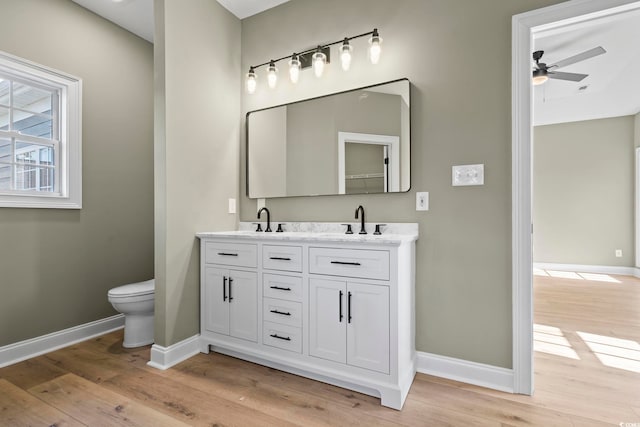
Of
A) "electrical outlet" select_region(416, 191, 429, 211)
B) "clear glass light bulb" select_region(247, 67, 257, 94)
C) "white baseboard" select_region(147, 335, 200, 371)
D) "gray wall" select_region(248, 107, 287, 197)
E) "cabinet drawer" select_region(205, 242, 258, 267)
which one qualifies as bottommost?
"white baseboard" select_region(147, 335, 200, 371)

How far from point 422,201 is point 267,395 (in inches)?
59.4

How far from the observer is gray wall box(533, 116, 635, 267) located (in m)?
5.39

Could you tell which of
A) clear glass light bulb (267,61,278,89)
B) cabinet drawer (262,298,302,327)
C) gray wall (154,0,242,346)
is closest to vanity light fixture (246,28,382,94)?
clear glass light bulb (267,61,278,89)

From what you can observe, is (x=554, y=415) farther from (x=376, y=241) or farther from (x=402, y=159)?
(x=402, y=159)

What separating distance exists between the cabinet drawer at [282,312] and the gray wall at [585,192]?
584cm

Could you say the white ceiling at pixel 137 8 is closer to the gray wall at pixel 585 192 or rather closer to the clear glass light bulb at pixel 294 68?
the clear glass light bulb at pixel 294 68

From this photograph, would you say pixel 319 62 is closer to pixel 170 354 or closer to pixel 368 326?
pixel 368 326

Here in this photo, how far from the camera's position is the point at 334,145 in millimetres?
2404

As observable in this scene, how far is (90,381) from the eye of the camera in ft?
6.43

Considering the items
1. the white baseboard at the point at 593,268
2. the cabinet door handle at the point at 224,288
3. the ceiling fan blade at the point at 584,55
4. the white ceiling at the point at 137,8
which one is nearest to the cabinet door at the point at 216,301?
the cabinet door handle at the point at 224,288

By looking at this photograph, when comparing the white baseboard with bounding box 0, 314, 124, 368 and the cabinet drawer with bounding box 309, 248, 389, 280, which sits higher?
the cabinet drawer with bounding box 309, 248, 389, 280

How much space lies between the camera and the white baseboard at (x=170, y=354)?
216 centimetres

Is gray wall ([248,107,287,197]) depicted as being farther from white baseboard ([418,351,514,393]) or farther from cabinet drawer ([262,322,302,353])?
white baseboard ([418,351,514,393])

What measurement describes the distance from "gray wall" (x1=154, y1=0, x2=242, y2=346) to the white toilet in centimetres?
27
